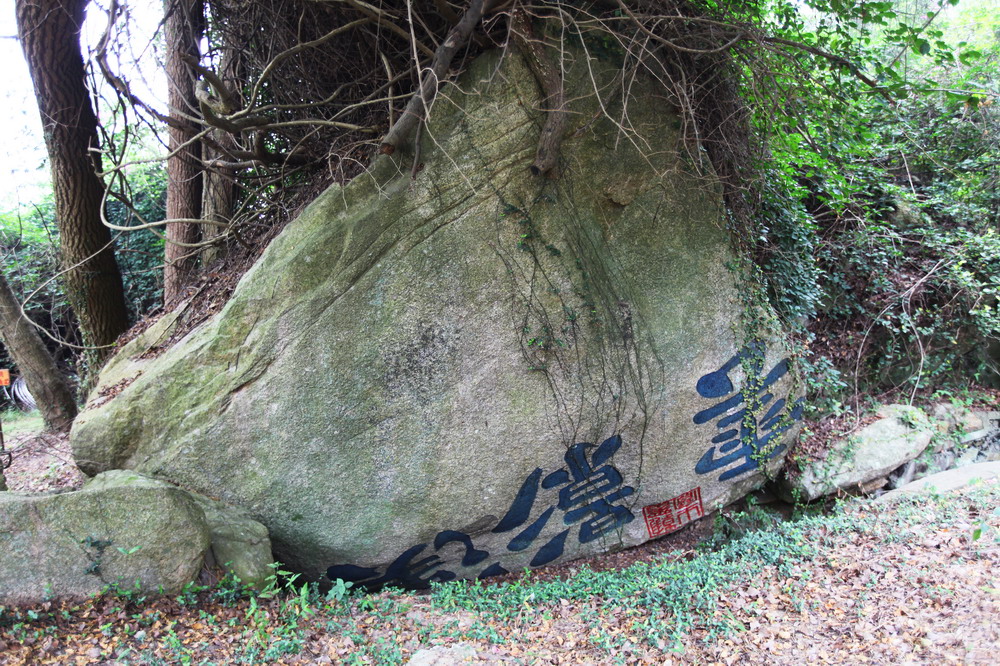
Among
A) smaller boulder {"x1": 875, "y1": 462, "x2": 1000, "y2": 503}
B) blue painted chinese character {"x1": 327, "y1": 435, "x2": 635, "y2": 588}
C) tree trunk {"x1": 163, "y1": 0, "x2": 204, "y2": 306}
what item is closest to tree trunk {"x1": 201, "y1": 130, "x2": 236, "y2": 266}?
tree trunk {"x1": 163, "y1": 0, "x2": 204, "y2": 306}

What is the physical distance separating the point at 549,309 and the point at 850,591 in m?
2.90

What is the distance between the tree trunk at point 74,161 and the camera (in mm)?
6121

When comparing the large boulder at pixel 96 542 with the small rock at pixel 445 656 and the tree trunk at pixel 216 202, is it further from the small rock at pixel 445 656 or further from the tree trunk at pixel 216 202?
the tree trunk at pixel 216 202

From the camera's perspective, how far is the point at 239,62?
5887 millimetres

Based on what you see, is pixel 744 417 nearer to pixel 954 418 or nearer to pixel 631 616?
pixel 631 616

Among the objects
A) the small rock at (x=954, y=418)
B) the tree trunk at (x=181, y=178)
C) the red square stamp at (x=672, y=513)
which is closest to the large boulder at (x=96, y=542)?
the tree trunk at (x=181, y=178)

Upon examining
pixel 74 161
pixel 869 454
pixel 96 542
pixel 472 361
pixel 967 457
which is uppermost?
pixel 74 161

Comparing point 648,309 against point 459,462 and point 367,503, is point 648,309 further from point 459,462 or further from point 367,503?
point 367,503

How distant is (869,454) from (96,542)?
22.6 feet

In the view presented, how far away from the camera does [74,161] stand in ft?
21.1

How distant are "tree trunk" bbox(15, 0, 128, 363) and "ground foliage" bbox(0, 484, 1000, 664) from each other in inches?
137

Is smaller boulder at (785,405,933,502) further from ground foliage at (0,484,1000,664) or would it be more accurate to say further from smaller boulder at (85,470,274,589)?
smaller boulder at (85,470,274,589)

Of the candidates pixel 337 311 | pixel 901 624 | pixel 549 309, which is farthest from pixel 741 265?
pixel 337 311

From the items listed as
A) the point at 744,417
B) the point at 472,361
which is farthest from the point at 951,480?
the point at 472,361
